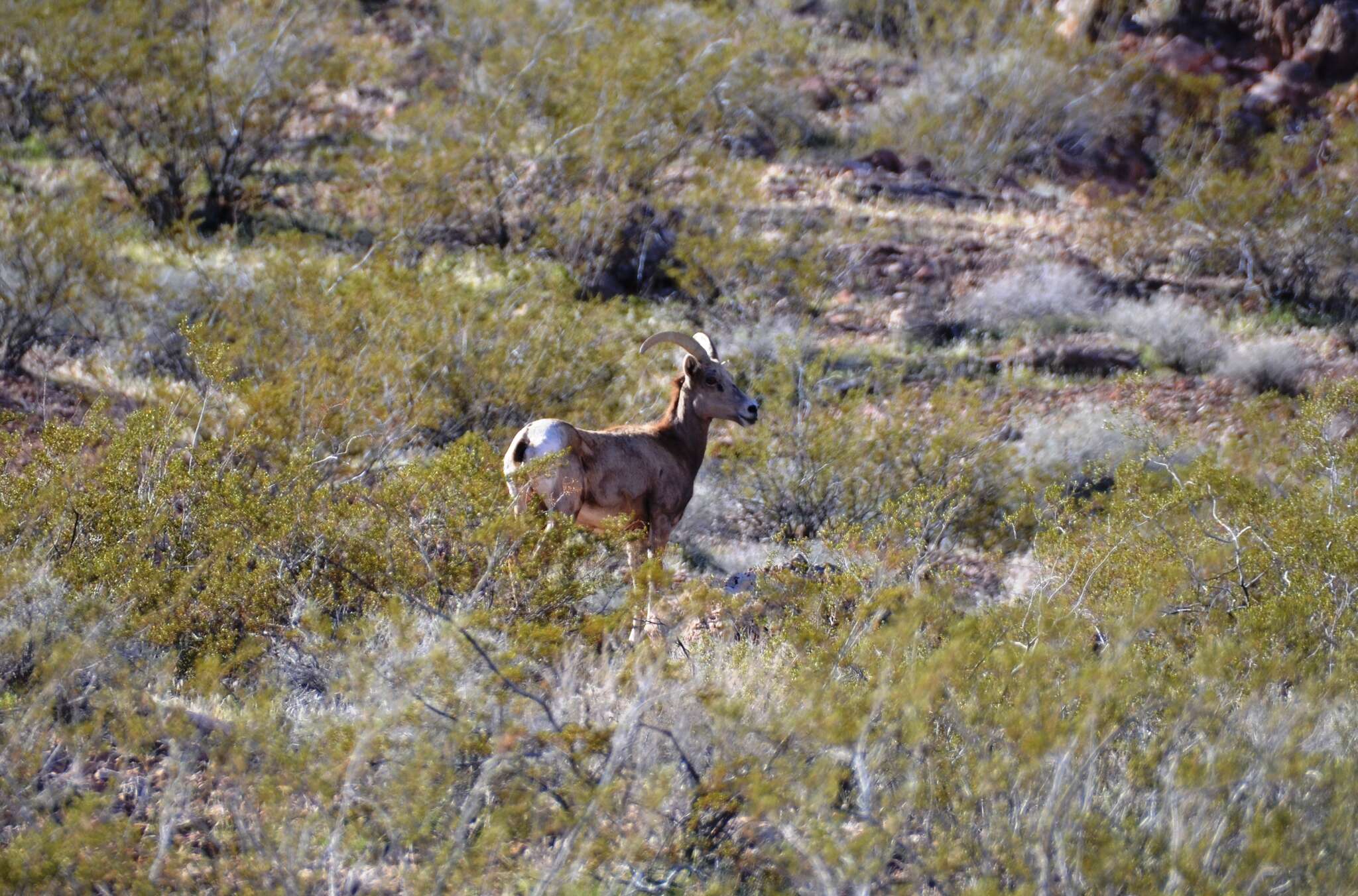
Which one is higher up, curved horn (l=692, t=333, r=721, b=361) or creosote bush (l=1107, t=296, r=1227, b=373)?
curved horn (l=692, t=333, r=721, b=361)

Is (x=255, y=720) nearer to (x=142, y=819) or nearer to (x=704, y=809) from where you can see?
(x=142, y=819)

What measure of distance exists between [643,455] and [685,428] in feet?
2.57

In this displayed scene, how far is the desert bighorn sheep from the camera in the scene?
792 centimetres

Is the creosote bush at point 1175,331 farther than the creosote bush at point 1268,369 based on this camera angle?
Yes

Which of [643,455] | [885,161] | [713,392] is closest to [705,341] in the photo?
[713,392]

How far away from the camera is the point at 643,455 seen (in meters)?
9.07

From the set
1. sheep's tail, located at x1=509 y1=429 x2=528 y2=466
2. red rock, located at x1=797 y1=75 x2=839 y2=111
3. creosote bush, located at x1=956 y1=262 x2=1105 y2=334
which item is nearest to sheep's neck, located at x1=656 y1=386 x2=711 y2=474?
sheep's tail, located at x1=509 y1=429 x2=528 y2=466

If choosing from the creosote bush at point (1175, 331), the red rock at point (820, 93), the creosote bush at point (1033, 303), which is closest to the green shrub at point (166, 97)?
the creosote bush at point (1033, 303)

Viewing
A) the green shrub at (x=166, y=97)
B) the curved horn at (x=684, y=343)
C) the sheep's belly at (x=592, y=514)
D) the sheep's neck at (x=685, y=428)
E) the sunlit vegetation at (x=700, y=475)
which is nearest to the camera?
the sunlit vegetation at (x=700, y=475)

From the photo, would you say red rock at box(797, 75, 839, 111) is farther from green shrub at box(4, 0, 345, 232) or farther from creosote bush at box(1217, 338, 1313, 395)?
creosote bush at box(1217, 338, 1313, 395)

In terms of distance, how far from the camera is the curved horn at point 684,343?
30.0 ft

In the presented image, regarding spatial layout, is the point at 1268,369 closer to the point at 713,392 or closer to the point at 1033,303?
the point at 1033,303

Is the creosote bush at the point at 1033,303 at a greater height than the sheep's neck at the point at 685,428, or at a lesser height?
lesser

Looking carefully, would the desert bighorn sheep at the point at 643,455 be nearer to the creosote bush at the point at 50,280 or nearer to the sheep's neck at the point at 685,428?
the sheep's neck at the point at 685,428
